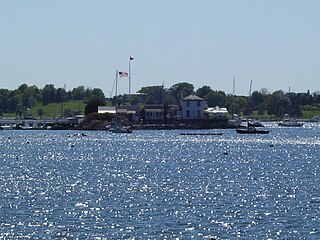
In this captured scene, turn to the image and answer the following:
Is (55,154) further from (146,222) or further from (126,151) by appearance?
(146,222)

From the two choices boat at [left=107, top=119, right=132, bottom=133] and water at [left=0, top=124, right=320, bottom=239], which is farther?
boat at [left=107, top=119, right=132, bottom=133]

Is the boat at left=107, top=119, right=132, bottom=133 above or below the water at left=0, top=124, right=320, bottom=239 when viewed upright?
above

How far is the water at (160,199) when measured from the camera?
4225cm

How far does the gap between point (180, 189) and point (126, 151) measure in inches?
2322

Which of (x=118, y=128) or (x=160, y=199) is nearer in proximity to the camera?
(x=160, y=199)

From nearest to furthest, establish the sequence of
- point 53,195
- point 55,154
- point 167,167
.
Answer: point 53,195 < point 167,167 < point 55,154

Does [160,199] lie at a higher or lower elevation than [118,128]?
lower

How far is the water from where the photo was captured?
42250mm

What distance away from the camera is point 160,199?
5403cm

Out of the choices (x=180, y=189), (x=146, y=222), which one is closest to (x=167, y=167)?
(x=180, y=189)

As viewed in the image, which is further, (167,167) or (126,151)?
(126,151)

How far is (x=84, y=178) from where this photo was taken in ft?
233

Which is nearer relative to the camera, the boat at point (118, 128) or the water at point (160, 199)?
the water at point (160, 199)

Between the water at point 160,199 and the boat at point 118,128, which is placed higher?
the boat at point 118,128
